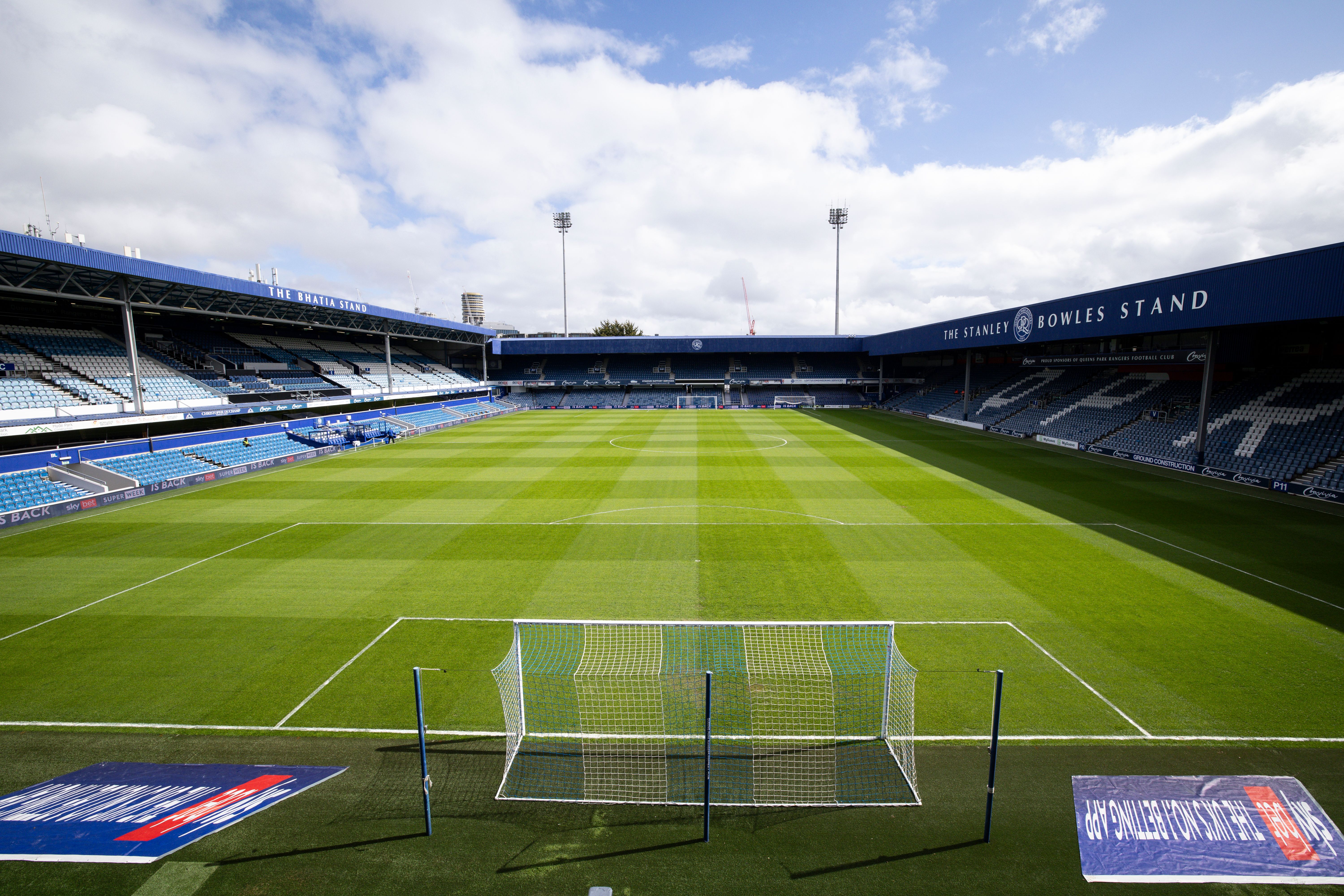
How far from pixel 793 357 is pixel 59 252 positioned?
60807 mm

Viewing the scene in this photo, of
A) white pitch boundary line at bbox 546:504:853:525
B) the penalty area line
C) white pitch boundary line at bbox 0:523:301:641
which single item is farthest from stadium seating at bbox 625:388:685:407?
the penalty area line

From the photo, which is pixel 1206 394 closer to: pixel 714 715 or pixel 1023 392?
pixel 1023 392

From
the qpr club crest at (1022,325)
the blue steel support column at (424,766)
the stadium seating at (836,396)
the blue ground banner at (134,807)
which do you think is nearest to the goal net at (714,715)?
the blue steel support column at (424,766)

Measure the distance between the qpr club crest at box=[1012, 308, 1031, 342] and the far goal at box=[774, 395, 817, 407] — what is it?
2765 cm

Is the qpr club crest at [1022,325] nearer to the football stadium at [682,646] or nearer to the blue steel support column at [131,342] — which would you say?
the football stadium at [682,646]

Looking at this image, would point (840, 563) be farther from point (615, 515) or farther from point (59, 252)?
point (59, 252)

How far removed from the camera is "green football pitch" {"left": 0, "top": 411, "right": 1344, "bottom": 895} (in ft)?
18.8

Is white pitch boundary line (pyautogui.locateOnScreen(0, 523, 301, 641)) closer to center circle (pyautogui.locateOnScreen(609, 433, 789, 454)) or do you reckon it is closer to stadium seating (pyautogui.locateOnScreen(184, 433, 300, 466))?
stadium seating (pyautogui.locateOnScreen(184, 433, 300, 466))

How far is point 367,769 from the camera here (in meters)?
6.98

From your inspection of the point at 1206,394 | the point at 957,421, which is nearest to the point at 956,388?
the point at 957,421

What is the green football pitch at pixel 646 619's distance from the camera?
5.73 metres

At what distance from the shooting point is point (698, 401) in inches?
2559

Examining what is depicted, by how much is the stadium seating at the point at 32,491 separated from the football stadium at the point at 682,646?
0.38 ft

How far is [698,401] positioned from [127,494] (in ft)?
164
